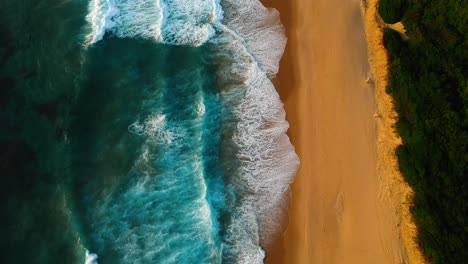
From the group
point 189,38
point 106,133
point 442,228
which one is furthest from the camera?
point 189,38

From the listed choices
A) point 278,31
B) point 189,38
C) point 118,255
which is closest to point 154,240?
point 118,255

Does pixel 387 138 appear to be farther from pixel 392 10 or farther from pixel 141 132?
pixel 141 132

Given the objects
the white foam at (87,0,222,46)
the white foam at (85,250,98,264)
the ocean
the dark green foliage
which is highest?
the dark green foliage

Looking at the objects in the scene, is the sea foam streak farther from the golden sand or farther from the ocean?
the golden sand

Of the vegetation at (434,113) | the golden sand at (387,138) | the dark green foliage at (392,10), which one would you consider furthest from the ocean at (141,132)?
the vegetation at (434,113)

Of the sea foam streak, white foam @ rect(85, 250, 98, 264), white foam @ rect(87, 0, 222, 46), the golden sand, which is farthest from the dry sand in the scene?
white foam @ rect(85, 250, 98, 264)

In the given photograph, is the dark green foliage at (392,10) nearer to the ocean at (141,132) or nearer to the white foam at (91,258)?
the ocean at (141,132)

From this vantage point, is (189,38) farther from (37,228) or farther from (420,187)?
(420,187)
